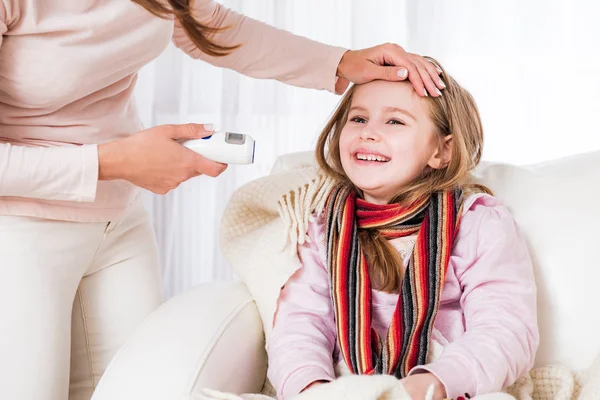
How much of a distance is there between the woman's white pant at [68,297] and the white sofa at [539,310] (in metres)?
0.10

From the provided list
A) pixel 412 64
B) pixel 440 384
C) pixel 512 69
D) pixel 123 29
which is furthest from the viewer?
pixel 512 69

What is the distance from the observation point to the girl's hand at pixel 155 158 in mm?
1061

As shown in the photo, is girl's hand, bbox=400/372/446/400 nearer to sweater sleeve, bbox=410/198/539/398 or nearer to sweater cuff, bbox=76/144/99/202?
sweater sleeve, bbox=410/198/539/398

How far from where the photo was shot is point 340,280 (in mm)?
1197

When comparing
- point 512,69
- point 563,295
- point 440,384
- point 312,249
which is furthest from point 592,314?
point 512,69

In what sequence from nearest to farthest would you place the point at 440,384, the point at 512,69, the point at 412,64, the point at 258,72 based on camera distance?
the point at 440,384 < the point at 412,64 < the point at 258,72 < the point at 512,69

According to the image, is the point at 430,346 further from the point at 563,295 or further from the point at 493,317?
the point at 563,295

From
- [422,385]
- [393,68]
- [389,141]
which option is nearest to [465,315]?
[422,385]

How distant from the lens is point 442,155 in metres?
1.29

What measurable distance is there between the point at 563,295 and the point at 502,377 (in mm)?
224

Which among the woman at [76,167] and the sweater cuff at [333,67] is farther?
the sweater cuff at [333,67]

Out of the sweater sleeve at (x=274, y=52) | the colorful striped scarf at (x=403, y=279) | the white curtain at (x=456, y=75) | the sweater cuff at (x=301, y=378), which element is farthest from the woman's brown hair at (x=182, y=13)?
the white curtain at (x=456, y=75)

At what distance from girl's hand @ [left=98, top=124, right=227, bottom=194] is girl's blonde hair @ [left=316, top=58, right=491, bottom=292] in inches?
12.6

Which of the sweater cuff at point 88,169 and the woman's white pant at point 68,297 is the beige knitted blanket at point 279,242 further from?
the sweater cuff at point 88,169
